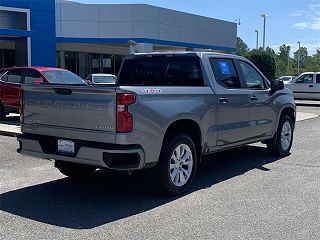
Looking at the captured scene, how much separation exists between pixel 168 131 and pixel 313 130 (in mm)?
8556

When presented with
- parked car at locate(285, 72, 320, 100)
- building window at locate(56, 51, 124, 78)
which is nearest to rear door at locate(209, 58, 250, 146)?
parked car at locate(285, 72, 320, 100)

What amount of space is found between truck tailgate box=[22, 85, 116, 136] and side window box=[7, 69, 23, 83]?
804 centimetres

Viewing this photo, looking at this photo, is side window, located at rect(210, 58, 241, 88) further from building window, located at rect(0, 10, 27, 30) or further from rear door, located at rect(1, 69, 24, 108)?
building window, located at rect(0, 10, 27, 30)

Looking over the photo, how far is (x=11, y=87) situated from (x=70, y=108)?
28.7 feet

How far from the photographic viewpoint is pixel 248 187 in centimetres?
681

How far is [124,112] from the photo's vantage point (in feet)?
18.1

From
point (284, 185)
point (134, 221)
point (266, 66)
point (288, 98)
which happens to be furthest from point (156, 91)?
point (266, 66)

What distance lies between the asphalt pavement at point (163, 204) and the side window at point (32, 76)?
552 centimetres

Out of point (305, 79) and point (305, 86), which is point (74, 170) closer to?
point (305, 86)

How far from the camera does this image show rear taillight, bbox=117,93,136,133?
5480 mm

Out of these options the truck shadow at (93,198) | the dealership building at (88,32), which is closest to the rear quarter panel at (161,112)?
the truck shadow at (93,198)

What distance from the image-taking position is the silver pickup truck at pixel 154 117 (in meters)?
5.59

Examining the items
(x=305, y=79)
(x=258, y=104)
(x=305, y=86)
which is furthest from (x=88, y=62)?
(x=258, y=104)

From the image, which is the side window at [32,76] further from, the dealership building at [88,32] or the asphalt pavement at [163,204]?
the dealership building at [88,32]
